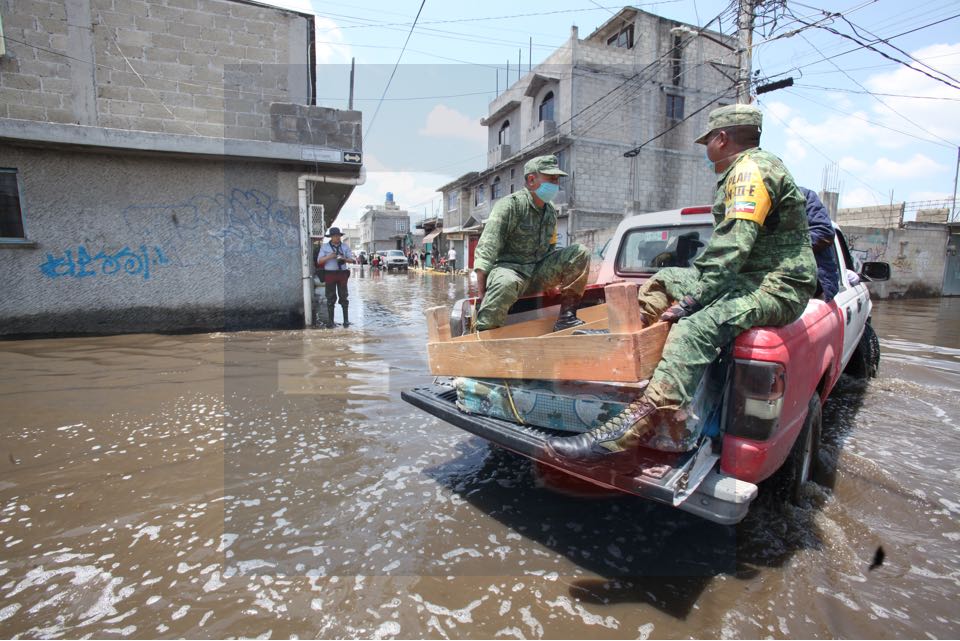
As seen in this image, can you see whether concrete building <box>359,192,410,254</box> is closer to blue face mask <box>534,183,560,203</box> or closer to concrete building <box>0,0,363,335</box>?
concrete building <box>0,0,363,335</box>

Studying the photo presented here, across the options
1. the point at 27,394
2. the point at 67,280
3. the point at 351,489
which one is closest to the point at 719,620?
the point at 351,489

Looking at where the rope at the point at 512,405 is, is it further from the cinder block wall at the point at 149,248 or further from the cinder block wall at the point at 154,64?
the cinder block wall at the point at 154,64

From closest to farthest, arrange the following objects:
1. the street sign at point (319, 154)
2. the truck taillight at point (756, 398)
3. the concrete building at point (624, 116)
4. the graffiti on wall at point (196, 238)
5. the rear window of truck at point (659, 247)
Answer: the truck taillight at point (756, 398) < the rear window of truck at point (659, 247) < the graffiti on wall at point (196, 238) < the street sign at point (319, 154) < the concrete building at point (624, 116)

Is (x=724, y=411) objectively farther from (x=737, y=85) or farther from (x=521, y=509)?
(x=737, y=85)

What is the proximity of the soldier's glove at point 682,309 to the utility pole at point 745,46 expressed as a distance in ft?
42.5

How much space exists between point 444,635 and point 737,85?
14564 millimetres

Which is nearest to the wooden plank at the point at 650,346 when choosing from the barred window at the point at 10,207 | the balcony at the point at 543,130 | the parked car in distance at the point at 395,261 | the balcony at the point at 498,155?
the barred window at the point at 10,207

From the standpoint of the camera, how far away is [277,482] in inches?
116

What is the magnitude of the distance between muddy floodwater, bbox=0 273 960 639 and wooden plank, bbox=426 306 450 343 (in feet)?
2.86

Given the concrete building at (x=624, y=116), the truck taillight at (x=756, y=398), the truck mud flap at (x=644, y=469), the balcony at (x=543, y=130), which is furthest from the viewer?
the balcony at (x=543, y=130)

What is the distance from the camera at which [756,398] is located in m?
1.96

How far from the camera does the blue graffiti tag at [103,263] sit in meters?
7.34

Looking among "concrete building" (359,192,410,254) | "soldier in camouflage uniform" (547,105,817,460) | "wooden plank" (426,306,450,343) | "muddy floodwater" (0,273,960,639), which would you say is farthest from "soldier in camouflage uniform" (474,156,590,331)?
"concrete building" (359,192,410,254)

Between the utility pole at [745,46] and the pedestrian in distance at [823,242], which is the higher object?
the utility pole at [745,46]
